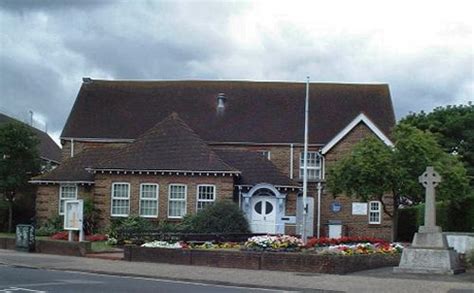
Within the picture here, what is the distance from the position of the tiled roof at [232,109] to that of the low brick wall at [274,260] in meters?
20.3

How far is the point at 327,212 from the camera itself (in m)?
42.7

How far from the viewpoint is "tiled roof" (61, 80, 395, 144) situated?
45438 mm

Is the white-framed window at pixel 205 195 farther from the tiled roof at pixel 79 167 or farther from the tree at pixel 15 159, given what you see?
the tree at pixel 15 159

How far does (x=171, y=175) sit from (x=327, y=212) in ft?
32.2

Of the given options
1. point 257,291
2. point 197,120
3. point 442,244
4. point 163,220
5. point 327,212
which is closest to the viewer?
point 257,291

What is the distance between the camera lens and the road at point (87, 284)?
17016 mm

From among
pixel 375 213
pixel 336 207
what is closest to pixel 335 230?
pixel 336 207

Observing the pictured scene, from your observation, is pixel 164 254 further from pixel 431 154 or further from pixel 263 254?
pixel 431 154

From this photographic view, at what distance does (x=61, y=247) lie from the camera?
29.4 metres

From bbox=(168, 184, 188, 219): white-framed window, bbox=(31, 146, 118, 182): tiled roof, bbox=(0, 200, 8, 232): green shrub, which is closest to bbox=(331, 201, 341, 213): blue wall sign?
bbox=(168, 184, 188, 219): white-framed window

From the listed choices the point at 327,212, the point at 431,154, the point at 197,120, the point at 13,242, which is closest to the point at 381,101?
the point at 327,212

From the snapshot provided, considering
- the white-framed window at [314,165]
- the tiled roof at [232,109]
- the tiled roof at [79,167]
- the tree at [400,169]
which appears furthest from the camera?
the tiled roof at [232,109]

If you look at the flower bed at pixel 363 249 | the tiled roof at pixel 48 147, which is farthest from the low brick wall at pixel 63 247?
the tiled roof at pixel 48 147

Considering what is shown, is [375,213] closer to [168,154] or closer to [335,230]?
[335,230]
